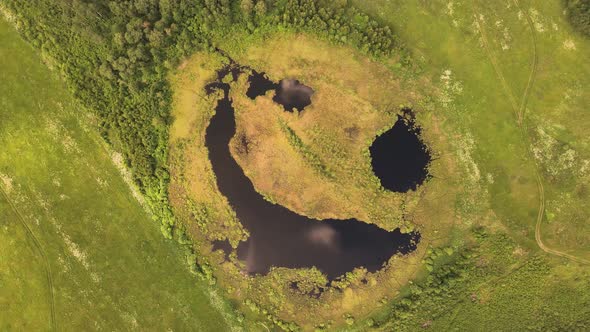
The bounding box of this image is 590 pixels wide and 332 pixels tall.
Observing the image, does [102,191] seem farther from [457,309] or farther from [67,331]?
[457,309]

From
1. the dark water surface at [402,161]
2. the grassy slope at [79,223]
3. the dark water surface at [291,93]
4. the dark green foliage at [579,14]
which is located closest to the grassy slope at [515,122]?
the dark green foliage at [579,14]

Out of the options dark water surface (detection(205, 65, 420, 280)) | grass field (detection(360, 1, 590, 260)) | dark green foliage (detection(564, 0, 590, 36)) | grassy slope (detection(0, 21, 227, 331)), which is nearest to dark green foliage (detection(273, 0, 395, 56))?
grass field (detection(360, 1, 590, 260))

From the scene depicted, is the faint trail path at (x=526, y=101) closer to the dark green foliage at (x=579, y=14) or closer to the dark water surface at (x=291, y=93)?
the dark green foliage at (x=579, y=14)

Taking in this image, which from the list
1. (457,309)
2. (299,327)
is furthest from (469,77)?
(299,327)

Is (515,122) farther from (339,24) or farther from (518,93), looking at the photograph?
(339,24)

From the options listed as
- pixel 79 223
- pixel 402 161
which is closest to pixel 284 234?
pixel 402 161

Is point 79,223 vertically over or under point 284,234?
under
